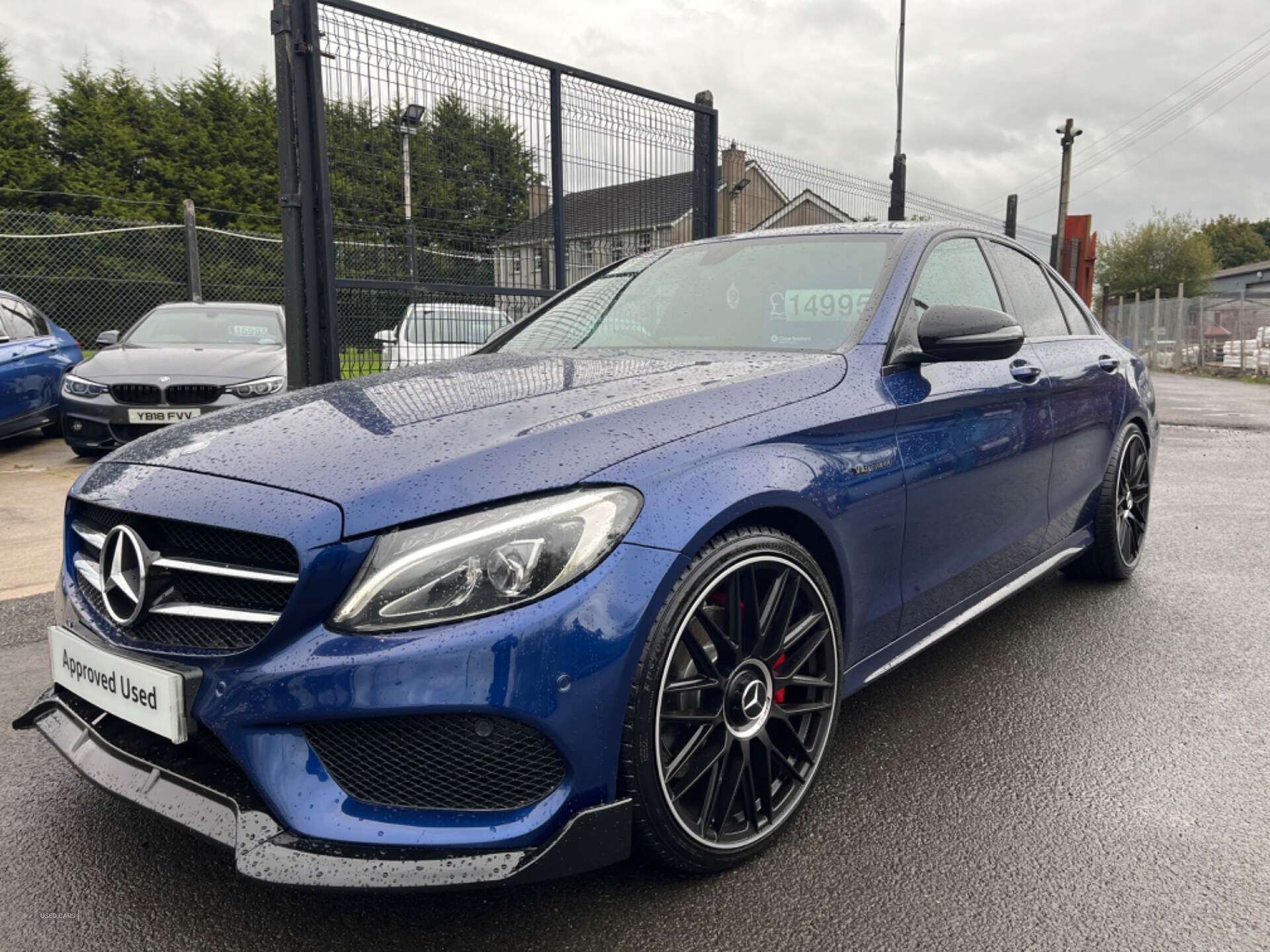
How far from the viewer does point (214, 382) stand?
21.8ft

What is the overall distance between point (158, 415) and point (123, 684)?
5440mm

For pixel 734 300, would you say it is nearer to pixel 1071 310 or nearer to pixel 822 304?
pixel 822 304

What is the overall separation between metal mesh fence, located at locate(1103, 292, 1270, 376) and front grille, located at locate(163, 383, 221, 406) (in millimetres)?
20892

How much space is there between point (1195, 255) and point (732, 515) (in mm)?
65431

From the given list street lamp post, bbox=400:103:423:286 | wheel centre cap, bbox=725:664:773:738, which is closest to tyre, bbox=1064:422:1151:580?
wheel centre cap, bbox=725:664:773:738

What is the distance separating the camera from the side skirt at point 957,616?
7.77 feet

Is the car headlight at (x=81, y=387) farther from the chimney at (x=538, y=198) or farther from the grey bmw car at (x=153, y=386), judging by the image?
the chimney at (x=538, y=198)

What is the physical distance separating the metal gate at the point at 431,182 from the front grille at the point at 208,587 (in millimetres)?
3086

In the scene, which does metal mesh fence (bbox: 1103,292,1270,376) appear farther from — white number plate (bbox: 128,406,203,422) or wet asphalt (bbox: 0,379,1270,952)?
wet asphalt (bbox: 0,379,1270,952)

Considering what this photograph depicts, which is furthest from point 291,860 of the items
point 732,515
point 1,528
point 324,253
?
point 1,528

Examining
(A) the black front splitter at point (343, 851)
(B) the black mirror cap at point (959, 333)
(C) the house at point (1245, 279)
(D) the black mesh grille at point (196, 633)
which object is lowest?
(A) the black front splitter at point (343, 851)

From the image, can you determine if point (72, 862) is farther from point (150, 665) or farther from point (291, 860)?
point (291, 860)

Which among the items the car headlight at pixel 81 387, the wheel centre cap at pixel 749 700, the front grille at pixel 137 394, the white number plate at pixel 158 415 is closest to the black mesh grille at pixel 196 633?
the wheel centre cap at pixel 749 700

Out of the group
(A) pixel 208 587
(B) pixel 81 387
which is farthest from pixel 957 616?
(B) pixel 81 387
